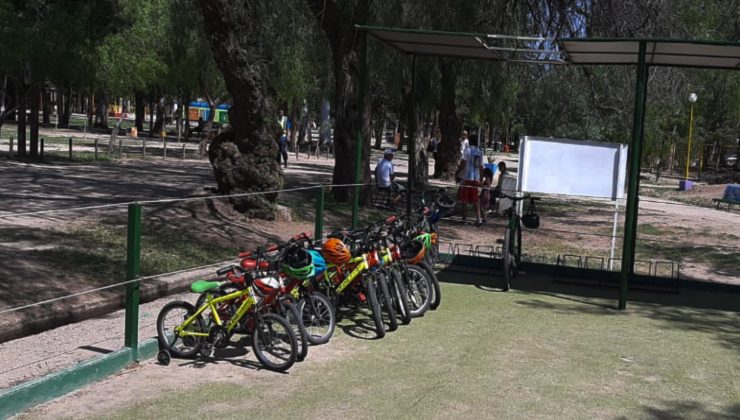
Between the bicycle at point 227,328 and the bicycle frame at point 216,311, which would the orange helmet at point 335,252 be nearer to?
the bicycle at point 227,328

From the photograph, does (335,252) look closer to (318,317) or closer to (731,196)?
(318,317)

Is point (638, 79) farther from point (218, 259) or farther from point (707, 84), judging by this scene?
point (707, 84)

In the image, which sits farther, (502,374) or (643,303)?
(643,303)

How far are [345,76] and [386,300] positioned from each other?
1134 cm

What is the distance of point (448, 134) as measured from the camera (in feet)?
99.9

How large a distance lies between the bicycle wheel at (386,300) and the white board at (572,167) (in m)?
3.54

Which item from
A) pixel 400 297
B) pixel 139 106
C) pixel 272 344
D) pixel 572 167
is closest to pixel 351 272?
pixel 400 297

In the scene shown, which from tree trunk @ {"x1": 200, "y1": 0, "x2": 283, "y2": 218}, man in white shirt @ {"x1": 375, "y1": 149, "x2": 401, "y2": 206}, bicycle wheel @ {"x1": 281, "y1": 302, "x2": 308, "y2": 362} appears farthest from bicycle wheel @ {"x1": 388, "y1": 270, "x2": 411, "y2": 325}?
man in white shirt @ {"x1": 375, "y1": 149, "x2": 401, "y2": 206}

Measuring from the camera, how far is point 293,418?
18.7 ft

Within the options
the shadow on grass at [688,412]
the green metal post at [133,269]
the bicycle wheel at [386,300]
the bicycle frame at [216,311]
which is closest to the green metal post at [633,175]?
the bicycle wheel at [386,300]

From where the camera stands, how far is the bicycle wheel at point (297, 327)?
684cm

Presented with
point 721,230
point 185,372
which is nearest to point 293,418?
point 185,372

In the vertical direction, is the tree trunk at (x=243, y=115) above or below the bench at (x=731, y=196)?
above

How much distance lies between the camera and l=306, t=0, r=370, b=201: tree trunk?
18.4 m
